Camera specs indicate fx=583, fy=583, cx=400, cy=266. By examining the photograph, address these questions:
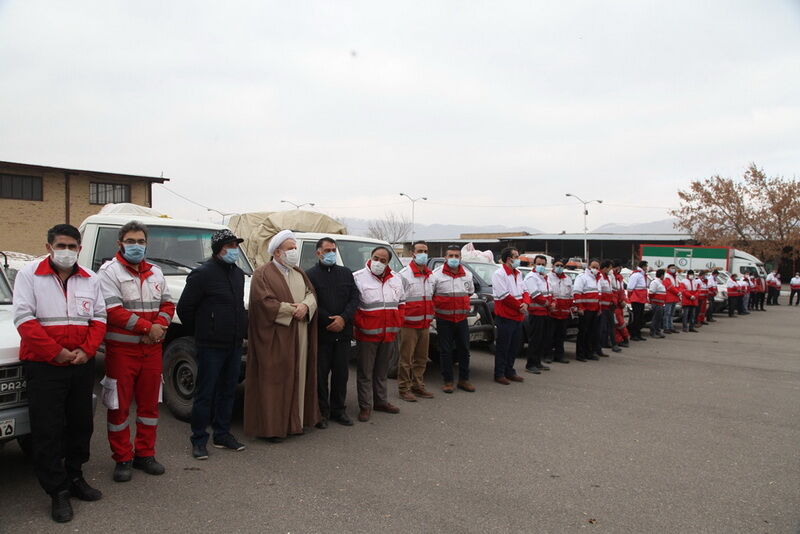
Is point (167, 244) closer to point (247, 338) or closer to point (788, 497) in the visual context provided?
point (247, 338)

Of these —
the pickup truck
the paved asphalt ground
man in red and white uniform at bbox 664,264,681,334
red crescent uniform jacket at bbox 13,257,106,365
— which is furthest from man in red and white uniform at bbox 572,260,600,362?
the pickup truck

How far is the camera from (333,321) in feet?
20.0

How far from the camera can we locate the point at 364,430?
614 cm

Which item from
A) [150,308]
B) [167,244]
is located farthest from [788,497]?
[167,244]

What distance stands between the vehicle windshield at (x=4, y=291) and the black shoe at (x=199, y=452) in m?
2.19

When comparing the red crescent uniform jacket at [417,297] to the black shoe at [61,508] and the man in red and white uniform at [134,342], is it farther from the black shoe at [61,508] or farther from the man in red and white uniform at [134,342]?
the black shoe at [61,508]

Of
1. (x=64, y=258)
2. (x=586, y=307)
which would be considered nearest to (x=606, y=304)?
(x=586, y=307)

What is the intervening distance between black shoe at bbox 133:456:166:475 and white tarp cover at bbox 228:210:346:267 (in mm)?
6785

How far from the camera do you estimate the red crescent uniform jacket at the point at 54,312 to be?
12.8 ft

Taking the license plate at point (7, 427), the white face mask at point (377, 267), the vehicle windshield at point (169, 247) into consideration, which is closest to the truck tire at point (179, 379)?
the vehicle windshield at point (169, 247)

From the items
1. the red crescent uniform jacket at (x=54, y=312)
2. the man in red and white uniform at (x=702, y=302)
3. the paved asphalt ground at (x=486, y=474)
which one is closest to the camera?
the red crescent uniform jacket at (x=54, y=312)

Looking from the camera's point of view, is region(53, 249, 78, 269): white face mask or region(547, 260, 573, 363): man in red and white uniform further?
region(547, 260, 573, 363): man in red and white uniform

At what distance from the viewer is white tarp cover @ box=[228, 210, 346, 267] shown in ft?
38.2

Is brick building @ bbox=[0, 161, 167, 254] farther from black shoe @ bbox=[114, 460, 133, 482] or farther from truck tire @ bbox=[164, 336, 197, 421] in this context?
black shoe @ bbox=[114, 460, 133, 482]
